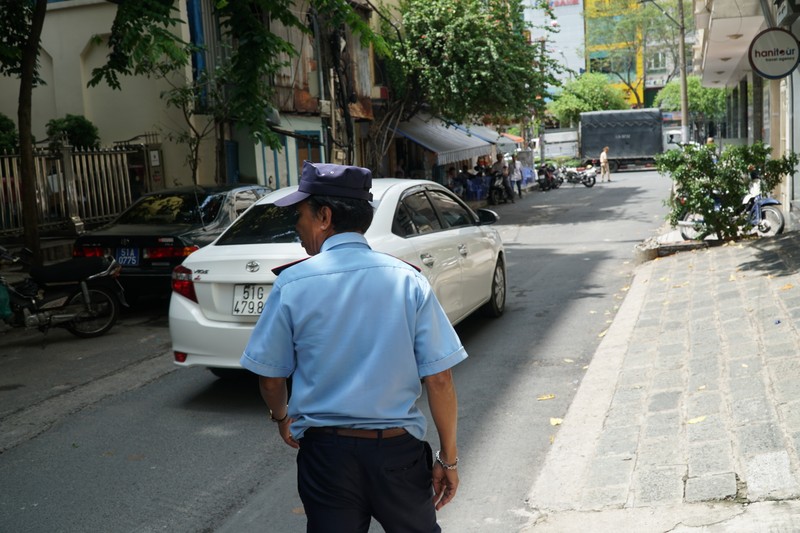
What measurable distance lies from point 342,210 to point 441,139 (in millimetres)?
27751

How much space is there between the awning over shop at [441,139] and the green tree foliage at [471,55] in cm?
344

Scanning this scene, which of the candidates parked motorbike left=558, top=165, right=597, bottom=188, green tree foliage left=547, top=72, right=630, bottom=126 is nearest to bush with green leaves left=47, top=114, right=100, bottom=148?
parked motorbike left=558, top=165, right=597, bottom=188

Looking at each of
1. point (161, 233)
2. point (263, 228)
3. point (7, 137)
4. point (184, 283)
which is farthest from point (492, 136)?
point (184, 283)

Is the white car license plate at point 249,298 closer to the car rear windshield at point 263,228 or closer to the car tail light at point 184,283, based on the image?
the car tail light at point 184,283

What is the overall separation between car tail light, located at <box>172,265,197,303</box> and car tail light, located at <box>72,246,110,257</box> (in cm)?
400

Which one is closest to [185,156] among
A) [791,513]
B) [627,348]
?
[627,348]

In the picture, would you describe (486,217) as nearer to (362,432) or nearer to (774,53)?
(774,53)

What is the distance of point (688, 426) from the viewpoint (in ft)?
16.1

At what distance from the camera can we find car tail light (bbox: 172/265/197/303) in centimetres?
629

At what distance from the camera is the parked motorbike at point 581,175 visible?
122 ft

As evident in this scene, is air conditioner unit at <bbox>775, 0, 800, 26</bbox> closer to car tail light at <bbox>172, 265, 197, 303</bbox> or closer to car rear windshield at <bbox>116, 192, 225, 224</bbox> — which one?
car rear windshield at <bbox>116, 192, 225, 224</bbox>

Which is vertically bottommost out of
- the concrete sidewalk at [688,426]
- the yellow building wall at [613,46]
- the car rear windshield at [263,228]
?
the concrete sidewalk at [688,426]

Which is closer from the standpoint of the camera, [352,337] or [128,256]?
[352,337]

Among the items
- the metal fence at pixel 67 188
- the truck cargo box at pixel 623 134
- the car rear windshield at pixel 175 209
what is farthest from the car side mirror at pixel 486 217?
the truck cargo box at pixel 623 134
